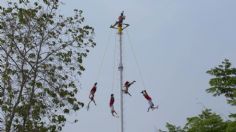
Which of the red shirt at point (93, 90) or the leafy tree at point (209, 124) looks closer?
the red shirt at point (93, 90)

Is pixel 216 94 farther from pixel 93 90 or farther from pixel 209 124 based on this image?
→ pixel 93 90

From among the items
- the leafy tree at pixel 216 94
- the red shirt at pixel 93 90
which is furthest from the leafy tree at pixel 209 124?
the red shirt at pixel 93 90

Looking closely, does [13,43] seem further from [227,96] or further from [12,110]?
[227,96]

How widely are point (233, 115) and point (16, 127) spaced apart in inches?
413

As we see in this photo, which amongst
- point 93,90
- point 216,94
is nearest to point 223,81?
point 216,94

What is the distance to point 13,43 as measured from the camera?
22969 mm

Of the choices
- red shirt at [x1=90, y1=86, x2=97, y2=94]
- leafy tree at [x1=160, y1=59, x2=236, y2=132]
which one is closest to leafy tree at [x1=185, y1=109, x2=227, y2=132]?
leafy tree at [x1=160, y1=59, x2=236, y2=132]

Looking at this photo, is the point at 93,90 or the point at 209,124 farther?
the point at 209,124

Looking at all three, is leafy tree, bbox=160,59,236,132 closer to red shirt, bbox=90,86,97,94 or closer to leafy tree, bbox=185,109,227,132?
leafy tree, bbox=185,109,227,132

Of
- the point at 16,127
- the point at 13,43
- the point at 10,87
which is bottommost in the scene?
the point at 16,127

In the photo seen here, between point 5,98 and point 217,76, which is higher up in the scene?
point 217,76

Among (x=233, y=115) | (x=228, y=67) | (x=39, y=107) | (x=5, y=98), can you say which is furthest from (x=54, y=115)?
(x=228, y=67)

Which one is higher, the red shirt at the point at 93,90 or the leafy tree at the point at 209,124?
the leafy tree at the point at 209,124

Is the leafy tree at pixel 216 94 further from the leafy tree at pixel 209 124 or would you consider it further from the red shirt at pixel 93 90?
the red shirt at pixel 93 90
